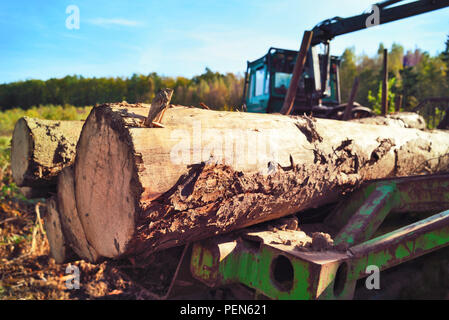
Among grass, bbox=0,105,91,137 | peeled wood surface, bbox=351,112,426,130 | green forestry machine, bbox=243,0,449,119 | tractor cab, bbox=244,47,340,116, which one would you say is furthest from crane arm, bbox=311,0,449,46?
grass, bbox=0,105,91,137

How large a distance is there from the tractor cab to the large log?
155 inches

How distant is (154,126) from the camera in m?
1.48

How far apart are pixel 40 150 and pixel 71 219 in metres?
0.62

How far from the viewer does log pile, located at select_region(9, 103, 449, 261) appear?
1.44 metres

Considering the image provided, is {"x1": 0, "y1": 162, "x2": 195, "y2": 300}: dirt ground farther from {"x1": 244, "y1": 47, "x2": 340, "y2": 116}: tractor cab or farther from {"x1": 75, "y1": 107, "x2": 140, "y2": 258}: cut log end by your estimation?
{"x1": 244, "y1": 47, "x2": 340, "y2": 116}: tractor cab

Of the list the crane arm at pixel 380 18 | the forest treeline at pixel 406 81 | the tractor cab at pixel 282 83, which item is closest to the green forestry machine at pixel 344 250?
the crane arm at pixel 380 18

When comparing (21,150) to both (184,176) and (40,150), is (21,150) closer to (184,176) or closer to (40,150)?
(40,150)

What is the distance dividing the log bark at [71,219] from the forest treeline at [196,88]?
0.54 meters

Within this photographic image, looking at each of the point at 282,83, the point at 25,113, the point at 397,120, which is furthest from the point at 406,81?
the point at 25,113

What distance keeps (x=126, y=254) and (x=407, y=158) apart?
264 centimetres

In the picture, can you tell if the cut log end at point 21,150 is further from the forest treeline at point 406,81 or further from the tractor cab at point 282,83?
the forest treeline at point 406,81

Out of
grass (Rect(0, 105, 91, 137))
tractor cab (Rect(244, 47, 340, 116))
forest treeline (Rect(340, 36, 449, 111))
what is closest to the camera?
tractor cab (Rect(244, 47, 340, 116))
